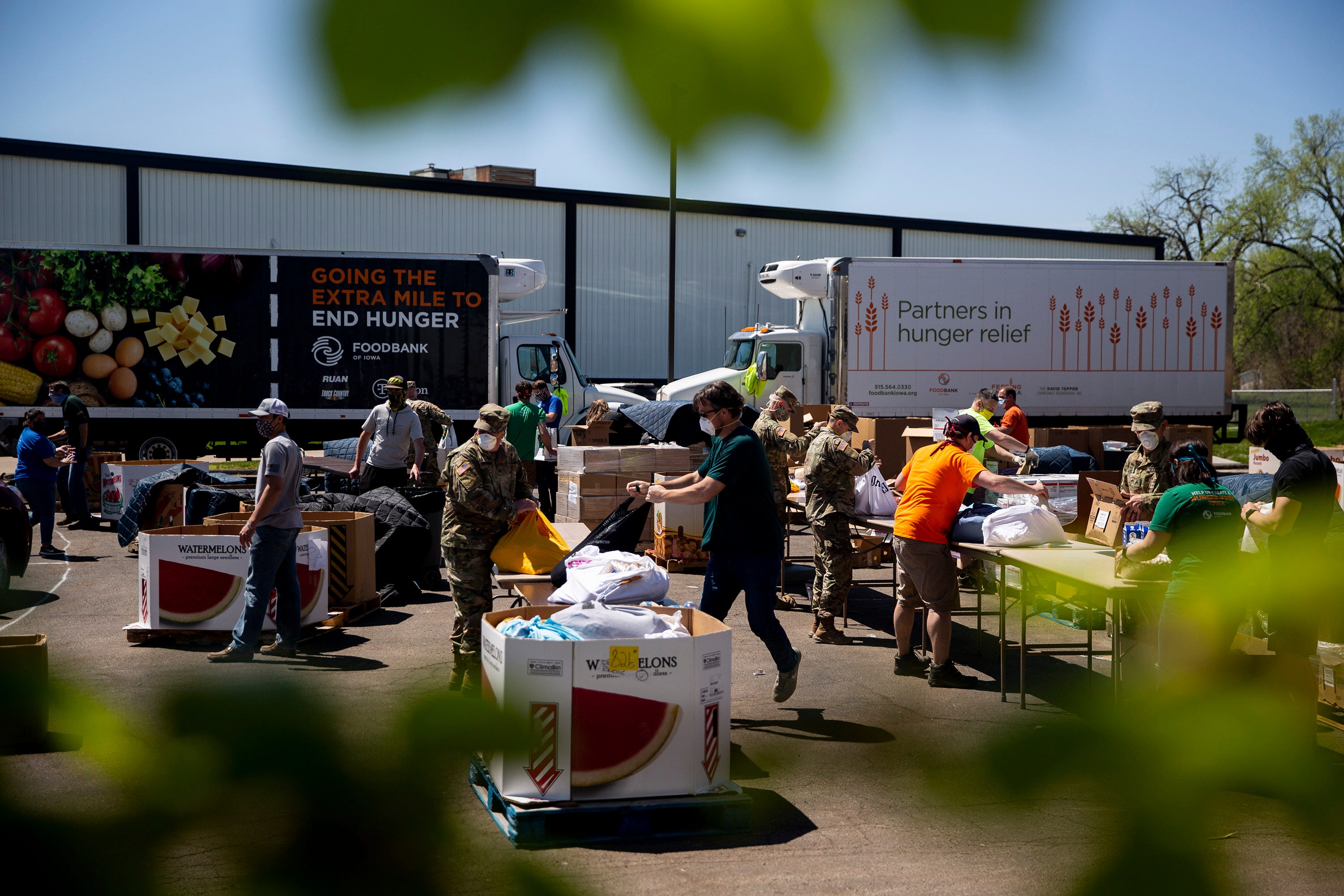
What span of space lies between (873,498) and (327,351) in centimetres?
1070

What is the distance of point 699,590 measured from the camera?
8680mm

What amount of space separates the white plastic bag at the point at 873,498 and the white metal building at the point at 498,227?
637 centimetres

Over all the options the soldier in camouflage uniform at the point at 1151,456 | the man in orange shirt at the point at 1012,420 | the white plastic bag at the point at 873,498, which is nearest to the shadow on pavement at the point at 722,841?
the white plastic bag at the point at 873,498

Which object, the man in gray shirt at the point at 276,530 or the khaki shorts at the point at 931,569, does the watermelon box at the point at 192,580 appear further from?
the khaki shorts at the point at 931,569

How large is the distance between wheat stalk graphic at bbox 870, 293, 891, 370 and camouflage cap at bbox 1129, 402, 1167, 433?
8726mm

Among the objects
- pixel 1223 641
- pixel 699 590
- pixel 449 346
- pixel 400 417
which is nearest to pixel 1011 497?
pixel 699 590

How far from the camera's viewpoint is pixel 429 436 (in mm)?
9906

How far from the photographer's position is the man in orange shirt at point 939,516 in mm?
5895

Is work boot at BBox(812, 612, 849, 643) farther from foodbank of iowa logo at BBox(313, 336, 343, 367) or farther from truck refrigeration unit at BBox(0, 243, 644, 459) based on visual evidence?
foodbank of iowa logo at BBox(313, 336, 343, 367)

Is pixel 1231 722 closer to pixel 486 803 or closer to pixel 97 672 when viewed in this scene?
pixel 486 803

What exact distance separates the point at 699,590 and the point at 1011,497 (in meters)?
2.84

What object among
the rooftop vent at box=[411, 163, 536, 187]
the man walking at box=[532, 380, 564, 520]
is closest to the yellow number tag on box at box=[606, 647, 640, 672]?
the rooftop vent at box=[411, 163, 536, 187]

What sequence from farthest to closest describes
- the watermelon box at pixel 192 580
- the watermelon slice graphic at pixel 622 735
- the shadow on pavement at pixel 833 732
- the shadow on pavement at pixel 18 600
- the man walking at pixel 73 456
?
the man walking at pixel 73 456
the watermelon box at pixel 192 580
the watermelon slice graphic at pixel 622 735
the shadow on pavement at pixel 18 600
the shadow on pavement at pixel 833 732

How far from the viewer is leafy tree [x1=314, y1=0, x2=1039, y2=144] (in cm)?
58
